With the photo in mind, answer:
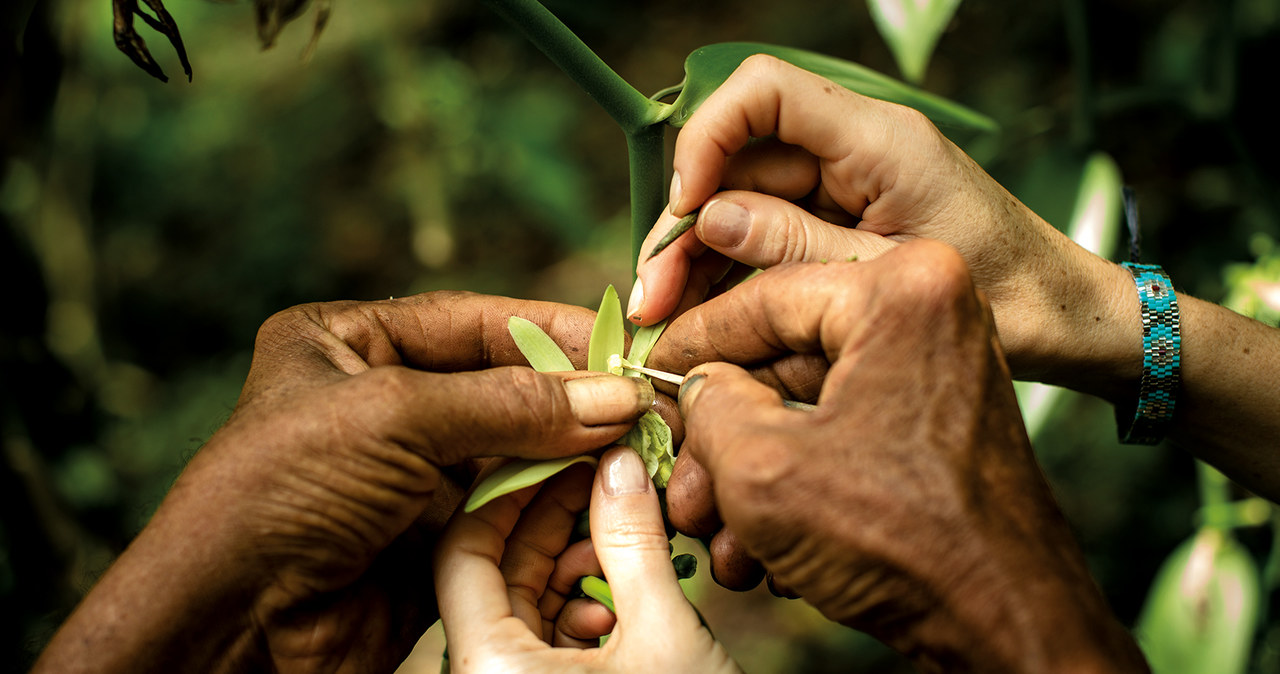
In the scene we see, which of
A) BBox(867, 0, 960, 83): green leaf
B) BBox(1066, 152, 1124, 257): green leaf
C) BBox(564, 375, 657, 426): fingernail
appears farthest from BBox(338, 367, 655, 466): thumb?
BBox(1066, 152, 1124, 257): green leaf

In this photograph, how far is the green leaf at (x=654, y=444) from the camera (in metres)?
0.89

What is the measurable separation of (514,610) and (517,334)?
0.33 metres

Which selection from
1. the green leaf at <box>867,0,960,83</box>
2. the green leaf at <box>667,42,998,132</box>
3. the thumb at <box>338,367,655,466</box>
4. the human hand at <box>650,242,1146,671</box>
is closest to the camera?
the human hand at <box>650,242,1146,671</box>

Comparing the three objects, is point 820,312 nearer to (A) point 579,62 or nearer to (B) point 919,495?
(B) point 919,495

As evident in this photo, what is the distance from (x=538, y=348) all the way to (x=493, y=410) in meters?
0.20

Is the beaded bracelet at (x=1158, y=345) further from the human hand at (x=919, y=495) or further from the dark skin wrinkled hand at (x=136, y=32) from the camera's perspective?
the dark skin wrinkled hand at (x=136, y=32)

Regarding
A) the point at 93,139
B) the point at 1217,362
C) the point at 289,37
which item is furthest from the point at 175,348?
the point at 1217,362

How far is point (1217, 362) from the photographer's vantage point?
102 cm

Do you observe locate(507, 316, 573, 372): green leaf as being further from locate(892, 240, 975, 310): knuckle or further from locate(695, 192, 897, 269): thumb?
locate(892, 240, 975, 310): knuckle

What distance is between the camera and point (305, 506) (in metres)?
0.70

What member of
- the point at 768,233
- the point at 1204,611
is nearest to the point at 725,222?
the point at 768,233

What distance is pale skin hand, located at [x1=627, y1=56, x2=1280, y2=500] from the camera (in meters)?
0.89

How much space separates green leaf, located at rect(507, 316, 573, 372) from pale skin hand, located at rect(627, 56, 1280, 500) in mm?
109

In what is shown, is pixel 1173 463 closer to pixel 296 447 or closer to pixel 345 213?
pixel 296 447
